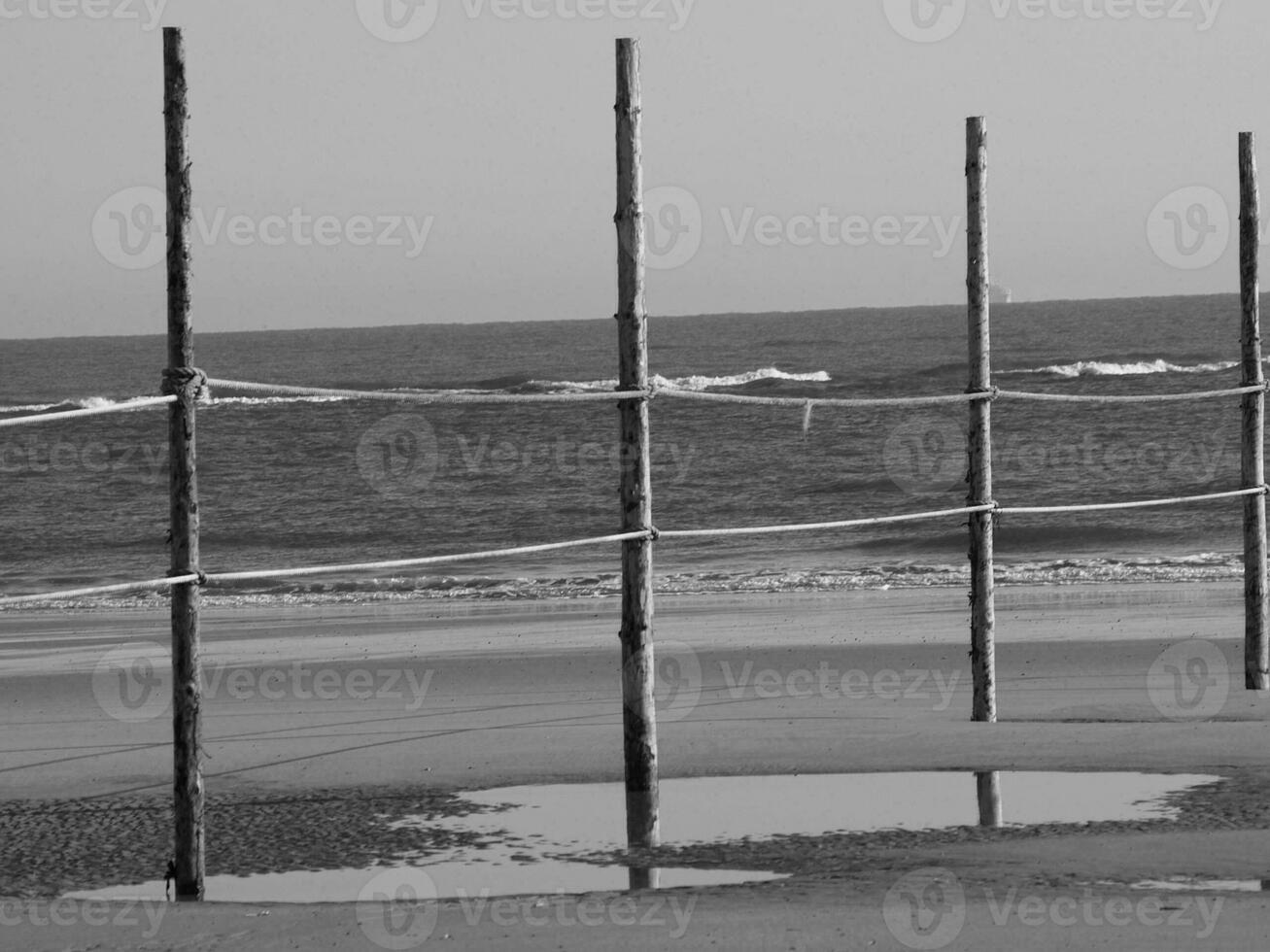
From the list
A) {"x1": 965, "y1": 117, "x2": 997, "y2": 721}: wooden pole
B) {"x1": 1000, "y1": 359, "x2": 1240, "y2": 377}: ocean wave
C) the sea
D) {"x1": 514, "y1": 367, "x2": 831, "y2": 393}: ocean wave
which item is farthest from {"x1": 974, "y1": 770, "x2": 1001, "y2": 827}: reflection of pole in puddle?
{"x1": 1000, "y1": 359, "x2": 1240, "y2": 377}: ocean wave

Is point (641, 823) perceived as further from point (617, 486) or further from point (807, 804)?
point (617, 486)

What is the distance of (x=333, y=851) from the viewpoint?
20.6 feet

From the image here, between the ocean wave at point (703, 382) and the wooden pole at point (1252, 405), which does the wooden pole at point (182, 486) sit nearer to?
the wooden pole at point (1252, 405)

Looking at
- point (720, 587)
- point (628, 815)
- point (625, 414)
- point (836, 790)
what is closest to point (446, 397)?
point (625, 414)

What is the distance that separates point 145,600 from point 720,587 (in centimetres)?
586

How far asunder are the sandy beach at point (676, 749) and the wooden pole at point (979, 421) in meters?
0.29

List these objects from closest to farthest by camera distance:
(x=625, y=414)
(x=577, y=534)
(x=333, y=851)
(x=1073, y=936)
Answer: (x=1073, y=936) < (x=333, y=851) < (x=625, y=414) < (x=577, y=534)

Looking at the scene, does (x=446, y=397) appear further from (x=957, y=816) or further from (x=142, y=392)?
(x=142, y=392)

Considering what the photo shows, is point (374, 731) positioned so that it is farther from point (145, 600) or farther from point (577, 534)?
point (577, 534)

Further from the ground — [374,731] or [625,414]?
[625,414]

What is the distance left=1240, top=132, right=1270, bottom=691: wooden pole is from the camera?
A: 9164 mm

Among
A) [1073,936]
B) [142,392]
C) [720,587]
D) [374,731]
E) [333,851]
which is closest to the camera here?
[1073,936]

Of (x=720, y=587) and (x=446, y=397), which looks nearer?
(x=446, y=397)

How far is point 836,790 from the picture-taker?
703 centimetres
